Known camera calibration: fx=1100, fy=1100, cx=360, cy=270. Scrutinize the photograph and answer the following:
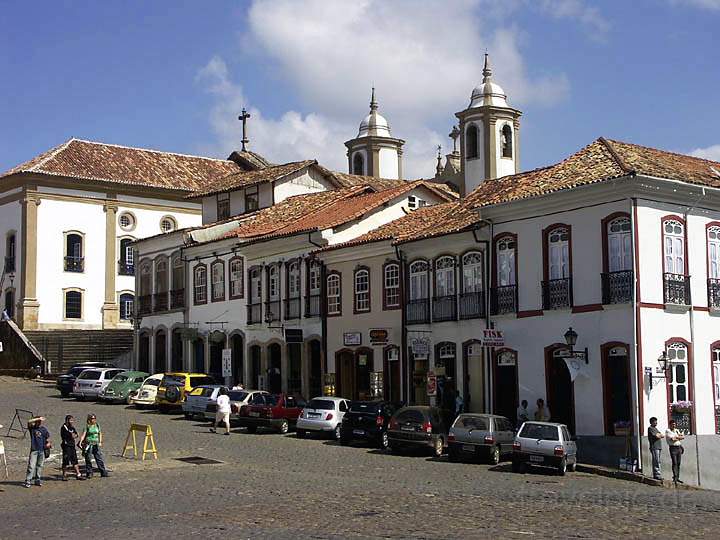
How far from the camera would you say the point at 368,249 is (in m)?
39.0

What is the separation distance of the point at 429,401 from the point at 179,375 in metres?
9.85

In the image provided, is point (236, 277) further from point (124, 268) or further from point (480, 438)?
point (124, 268)

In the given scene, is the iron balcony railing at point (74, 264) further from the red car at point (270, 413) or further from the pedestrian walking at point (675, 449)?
the pedestrian walking at point (675, 449)

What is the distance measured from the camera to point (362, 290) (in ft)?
129

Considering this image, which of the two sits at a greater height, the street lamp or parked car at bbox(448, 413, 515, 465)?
the street lamp

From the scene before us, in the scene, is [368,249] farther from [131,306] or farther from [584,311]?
[131,306]

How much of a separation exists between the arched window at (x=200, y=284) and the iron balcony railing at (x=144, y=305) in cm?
436

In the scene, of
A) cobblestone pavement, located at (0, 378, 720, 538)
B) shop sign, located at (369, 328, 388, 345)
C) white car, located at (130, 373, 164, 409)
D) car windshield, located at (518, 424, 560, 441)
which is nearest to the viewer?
cobblestone pavement, located at (0, 378, 720, 538)

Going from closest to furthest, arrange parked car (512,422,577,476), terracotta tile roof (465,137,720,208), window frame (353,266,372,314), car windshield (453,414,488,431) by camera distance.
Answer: parked car (512,422,577,476) → car windshield (453,414,488,431) → terracotta tile roof (465,137,720,208) → window frame (353,266,372,314)

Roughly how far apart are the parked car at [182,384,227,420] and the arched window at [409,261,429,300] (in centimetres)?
744

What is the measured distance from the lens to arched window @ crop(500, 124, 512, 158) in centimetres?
5916

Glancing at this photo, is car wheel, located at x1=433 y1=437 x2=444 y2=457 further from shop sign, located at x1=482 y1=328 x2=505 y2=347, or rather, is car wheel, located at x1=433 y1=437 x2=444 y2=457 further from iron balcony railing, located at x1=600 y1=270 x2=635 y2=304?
iron balcony railing, located at x1=600 y1=270 x2=635 y2=304

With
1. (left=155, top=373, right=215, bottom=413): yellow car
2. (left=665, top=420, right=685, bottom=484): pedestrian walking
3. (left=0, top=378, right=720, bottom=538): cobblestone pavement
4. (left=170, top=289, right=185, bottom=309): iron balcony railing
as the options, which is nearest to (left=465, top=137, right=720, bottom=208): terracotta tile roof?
(left=665, top=420, right=685, bottom=484): pedestrian walking

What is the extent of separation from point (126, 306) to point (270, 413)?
3303 cm
